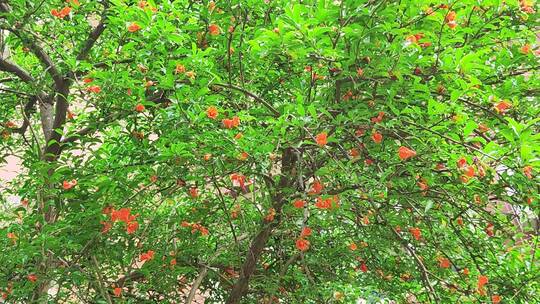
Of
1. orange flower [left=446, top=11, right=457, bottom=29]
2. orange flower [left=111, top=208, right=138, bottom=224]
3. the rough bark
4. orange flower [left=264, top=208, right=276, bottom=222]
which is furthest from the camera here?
the rough bark

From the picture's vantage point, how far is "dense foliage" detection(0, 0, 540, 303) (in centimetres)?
288

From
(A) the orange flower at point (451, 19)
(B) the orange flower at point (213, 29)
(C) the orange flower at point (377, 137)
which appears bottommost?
(C) the orange flower at point (377, 137)

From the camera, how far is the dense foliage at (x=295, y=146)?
9.46 feet

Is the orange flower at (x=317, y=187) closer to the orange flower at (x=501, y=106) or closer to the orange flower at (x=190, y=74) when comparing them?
the orange flower at (x=190, y=74)

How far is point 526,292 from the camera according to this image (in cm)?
375

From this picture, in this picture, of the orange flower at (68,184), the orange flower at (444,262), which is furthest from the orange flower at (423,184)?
the orange flower at (68,184)

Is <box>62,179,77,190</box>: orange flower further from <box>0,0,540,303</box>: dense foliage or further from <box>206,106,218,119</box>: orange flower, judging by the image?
<box>206,106,218,119</box>: orange flower

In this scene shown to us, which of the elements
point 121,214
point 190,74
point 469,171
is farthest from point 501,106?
point 121,214

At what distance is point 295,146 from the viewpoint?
9.50 ft

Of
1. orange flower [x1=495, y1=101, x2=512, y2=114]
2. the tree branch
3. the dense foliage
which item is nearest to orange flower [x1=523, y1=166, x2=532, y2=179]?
the dense foliage

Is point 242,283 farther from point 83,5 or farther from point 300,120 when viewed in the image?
point 83,5

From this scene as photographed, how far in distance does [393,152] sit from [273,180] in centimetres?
89

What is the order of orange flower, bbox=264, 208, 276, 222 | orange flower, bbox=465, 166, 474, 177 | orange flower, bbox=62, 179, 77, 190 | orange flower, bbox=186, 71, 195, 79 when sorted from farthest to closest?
1. orange flower, bbox=264, 208, 276, 222
2. orange flower, bbox=62, 179, 77, 190
3. orange flower, bbox=186, 71, 195, 79
4. orange flower, bbox=465, 166, 474, 177

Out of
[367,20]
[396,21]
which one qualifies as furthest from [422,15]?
[367,20]
